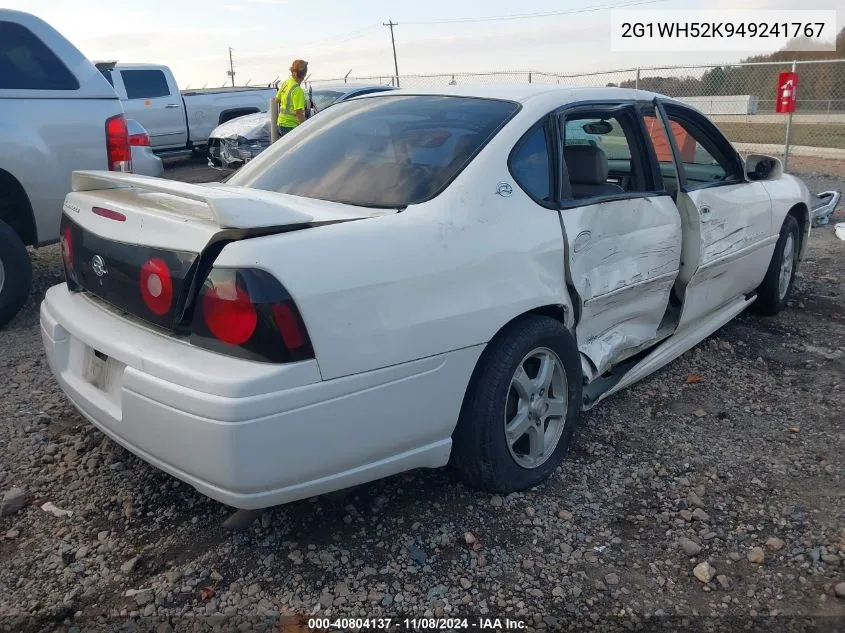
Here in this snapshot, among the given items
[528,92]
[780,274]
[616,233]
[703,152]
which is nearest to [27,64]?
[528,92]

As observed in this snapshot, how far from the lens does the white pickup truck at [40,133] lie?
477cm

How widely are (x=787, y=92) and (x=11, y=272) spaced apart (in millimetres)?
10939

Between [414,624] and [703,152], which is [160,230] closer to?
[414,624]

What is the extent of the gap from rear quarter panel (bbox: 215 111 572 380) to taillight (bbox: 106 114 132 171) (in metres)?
3.41

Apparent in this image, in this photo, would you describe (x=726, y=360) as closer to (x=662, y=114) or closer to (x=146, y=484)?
(x=662, y=114)

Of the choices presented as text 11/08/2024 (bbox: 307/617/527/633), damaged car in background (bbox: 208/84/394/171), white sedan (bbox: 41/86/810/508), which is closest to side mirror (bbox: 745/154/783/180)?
white sedan (bbox: 41/86/810/508)

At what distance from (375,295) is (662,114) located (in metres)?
2.32

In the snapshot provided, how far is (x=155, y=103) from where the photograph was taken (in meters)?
13.9

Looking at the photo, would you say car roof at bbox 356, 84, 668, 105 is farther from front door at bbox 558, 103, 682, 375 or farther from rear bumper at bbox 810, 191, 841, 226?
rear bumper at bbox 810, 191, 841, 226

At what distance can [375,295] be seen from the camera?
230 cm

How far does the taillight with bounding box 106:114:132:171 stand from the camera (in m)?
5.24

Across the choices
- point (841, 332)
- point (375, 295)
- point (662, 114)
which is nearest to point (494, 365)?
point (375, 295)

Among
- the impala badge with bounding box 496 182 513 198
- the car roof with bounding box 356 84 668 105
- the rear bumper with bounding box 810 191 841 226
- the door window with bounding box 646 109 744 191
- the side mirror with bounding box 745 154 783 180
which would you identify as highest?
the car roof with bounding box 356 84 668 105

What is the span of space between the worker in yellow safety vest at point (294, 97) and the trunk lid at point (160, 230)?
6070 mm
